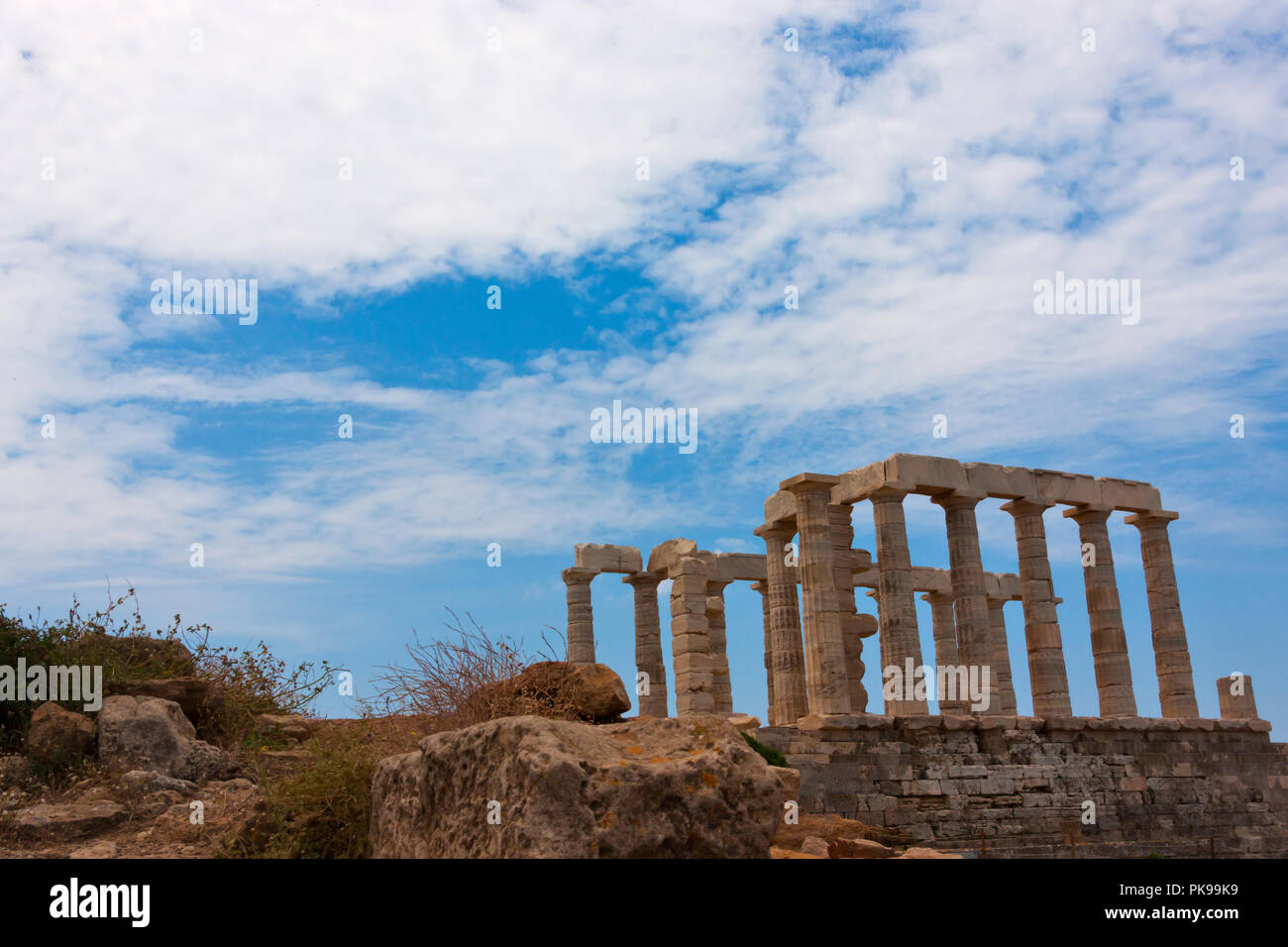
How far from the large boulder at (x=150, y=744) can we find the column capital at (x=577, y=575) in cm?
1905

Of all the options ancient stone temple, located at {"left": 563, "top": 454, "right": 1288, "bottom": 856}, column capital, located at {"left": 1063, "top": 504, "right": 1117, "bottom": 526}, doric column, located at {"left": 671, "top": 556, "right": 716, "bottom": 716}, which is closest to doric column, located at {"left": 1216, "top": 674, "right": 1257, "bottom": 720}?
ancient stone temple, located at {"left": 563, "top": 454, "right": 1288, "bottom": 856}

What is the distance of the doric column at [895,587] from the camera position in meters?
23.9

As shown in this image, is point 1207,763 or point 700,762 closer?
Result: point 700,762

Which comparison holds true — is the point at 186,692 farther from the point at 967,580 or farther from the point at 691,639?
the point at 967,580

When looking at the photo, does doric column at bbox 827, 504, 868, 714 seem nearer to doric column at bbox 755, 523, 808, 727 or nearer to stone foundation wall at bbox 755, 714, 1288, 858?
doric column at bbox 755, 523, 808, 727

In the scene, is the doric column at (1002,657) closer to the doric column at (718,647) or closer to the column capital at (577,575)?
the doric column at (718,647)

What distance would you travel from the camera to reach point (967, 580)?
994 inches

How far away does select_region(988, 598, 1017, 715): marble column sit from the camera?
3103 cm

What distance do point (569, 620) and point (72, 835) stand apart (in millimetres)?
20795

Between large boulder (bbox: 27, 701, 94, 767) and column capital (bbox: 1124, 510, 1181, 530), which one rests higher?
column capital (bbox: 1124, 510, 1181, 530)
